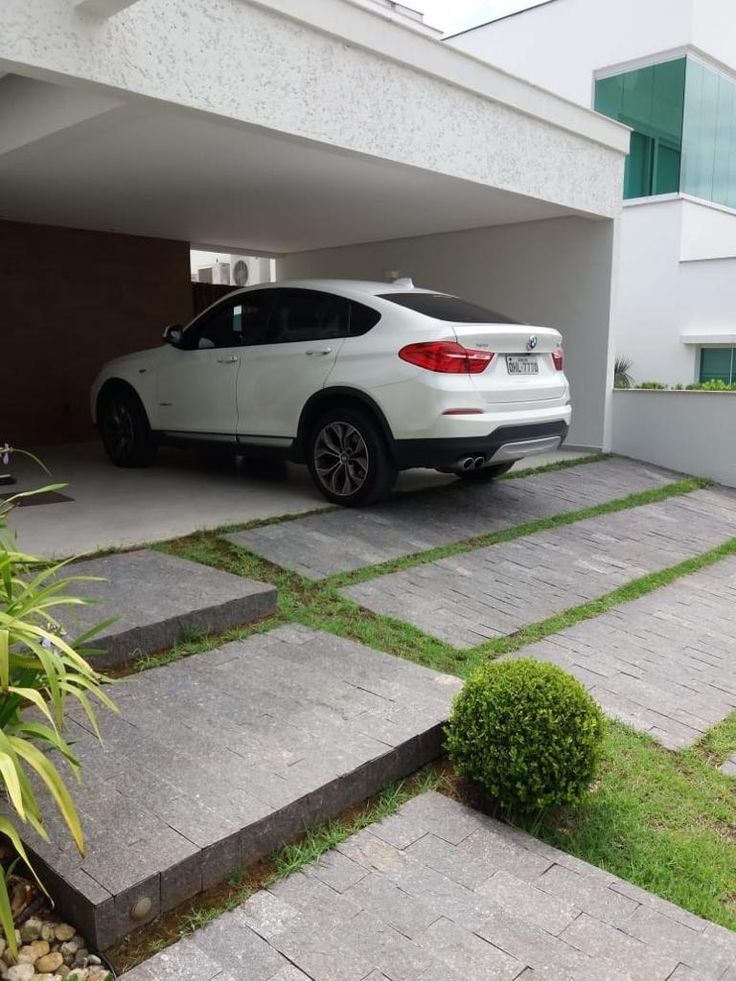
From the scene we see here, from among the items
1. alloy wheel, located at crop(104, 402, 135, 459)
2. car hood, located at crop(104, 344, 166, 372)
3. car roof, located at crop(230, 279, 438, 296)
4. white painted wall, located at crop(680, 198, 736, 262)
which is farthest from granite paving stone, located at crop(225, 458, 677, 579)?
white painted wall, located at crop(680, 198, 736, 262)

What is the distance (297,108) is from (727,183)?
1451 cm

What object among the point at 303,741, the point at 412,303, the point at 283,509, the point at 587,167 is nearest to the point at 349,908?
the point at 303,741

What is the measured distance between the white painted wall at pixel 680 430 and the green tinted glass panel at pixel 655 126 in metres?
8.21

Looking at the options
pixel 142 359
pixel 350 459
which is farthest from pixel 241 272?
pixel 350 459

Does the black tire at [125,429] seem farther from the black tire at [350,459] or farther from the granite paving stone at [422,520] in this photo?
the granite paving stone at [422,520]

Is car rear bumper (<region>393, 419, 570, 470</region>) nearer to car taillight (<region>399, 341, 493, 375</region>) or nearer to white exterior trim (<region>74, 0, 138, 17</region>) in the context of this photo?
car taillight (<region>399, 341, 493, 375</region>)

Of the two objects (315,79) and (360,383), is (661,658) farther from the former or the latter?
(315,79)

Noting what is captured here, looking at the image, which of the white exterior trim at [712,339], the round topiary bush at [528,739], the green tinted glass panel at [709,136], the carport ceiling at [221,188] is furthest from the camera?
the green tinted glass panel at [709,136]

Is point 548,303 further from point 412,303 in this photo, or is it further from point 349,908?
point 349,908

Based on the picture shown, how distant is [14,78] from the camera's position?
19.6 ft

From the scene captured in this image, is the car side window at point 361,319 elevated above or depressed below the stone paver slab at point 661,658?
above

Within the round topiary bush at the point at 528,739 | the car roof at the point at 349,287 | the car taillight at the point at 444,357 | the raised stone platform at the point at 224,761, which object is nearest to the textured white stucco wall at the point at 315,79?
the car roof at the point at 349,287

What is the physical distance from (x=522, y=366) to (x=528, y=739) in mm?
4096

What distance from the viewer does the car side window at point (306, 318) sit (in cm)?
659
